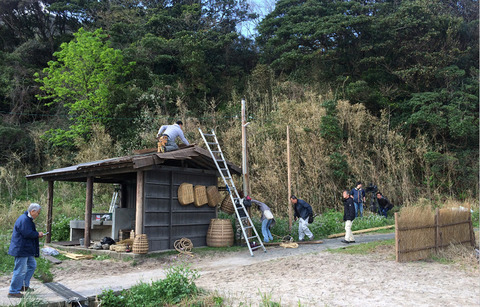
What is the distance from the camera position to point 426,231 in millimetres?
8383

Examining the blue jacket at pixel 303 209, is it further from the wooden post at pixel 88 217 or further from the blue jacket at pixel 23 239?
the blue jacket at pixel 23 239

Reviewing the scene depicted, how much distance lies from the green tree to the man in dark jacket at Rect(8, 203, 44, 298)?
1702 centimetres

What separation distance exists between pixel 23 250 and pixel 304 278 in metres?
4.76

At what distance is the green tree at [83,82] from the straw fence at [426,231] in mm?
18379

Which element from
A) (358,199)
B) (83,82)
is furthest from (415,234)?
(83,82)

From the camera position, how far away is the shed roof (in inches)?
368

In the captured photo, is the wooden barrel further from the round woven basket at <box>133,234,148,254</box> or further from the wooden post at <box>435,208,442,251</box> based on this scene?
the wooden post at <box>435,208,442,251</box>

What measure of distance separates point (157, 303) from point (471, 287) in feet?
16.3

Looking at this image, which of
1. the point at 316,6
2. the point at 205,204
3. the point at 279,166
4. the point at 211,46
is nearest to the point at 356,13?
the point at 316,6

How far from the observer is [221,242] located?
1105cm

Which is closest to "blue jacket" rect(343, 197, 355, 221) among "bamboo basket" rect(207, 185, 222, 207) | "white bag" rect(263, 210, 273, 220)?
"white bag" rect(263, 210, 273, 220)

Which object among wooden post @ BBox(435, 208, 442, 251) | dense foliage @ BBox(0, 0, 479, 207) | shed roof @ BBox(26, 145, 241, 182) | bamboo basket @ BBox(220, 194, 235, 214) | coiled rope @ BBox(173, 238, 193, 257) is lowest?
coiled rope @ BBox(173, 238, 193, 257)

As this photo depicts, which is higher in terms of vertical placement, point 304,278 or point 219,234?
point 219,234

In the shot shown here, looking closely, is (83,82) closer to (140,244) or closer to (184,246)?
(184,246)
